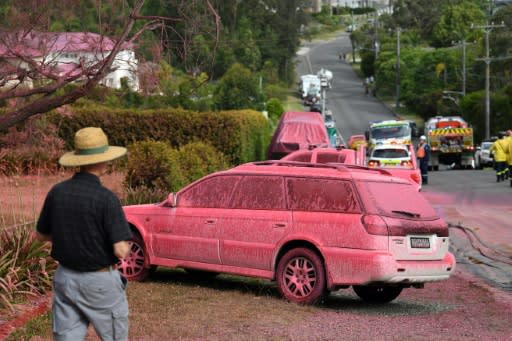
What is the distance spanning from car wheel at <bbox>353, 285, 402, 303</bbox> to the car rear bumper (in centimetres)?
99


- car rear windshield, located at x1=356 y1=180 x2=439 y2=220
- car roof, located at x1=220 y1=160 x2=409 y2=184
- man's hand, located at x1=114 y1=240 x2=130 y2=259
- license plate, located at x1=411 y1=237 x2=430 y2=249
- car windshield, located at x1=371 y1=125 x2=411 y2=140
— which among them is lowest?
car windshield, located at x1=371 y1=125 x2=411 y2=140

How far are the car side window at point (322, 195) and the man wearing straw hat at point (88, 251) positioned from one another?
558 centimetres

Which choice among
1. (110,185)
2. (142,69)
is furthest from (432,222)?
(110,185)

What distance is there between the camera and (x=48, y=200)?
6875 millimetres

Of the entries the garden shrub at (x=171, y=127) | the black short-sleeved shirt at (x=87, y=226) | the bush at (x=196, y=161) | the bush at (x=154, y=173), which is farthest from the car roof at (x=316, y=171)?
the garden shrub at (x=171, y=127)

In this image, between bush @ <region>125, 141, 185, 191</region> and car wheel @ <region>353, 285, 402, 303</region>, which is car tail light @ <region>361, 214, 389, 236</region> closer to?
car wheel @ <region>353, 285, 402, 303</region>

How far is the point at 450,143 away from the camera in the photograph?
176 ft

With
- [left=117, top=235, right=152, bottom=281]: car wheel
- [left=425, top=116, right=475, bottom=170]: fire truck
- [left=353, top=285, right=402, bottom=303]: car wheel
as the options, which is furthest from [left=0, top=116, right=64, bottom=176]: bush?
[left=425, top=116, right=475, bottom=170]: fire truck

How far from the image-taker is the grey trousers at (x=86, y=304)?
666 centimetres

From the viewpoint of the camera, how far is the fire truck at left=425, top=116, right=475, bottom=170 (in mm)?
53312

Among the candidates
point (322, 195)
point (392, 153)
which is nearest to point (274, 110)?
point (392, 153)

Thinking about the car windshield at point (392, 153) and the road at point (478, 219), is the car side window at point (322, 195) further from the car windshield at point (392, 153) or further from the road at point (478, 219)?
the car windshield at point (392, 153)

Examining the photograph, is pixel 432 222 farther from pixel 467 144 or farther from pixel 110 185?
pixel 467 144

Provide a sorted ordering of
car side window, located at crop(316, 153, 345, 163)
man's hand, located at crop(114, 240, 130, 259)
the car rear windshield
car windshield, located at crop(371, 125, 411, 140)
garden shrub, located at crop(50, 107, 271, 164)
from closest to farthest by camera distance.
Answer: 1. man's hand, located at crop(114, 240, 130, 259)
2. the car rear windshield
3. car side window, located at crop(316, 153, 345, 163)
4. garden shrub, located at crop(50, 107, 271, 164)
5. car windshield, located at crop(371, 125, 411, 140)
